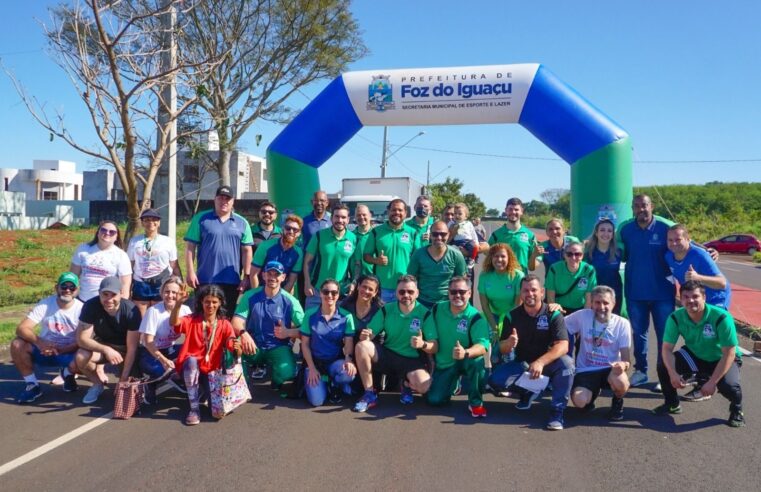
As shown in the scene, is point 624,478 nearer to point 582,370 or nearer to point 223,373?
point 582,370

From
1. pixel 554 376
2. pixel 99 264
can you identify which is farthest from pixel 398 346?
pixel 99 264

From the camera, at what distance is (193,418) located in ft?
17.2

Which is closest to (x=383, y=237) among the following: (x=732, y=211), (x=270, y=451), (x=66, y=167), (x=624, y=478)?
(x=270, y=451)

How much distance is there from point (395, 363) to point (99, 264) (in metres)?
3.20

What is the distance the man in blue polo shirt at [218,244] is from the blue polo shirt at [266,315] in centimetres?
81

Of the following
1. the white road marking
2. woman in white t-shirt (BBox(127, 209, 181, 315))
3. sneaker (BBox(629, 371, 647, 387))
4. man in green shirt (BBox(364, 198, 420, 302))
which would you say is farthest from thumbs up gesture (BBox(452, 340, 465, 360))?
woman in white t-shirt (BBox(127, 209, 181, 315))

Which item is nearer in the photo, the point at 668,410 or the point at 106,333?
the point at 668,410

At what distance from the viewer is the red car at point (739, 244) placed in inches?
1361

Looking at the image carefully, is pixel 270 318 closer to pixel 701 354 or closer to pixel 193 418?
pixel 193 418

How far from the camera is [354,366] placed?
5809mm

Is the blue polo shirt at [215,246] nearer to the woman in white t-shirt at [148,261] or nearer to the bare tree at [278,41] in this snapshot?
the woman in white t-shirt at [148,261]

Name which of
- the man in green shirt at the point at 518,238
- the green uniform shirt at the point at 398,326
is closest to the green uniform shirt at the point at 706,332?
the man in green shirt at the point at 518,238

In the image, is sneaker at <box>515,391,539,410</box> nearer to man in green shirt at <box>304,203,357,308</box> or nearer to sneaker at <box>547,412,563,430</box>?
sneaker at <box>547,412,563,430</box>

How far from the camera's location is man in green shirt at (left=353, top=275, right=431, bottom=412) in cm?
579
